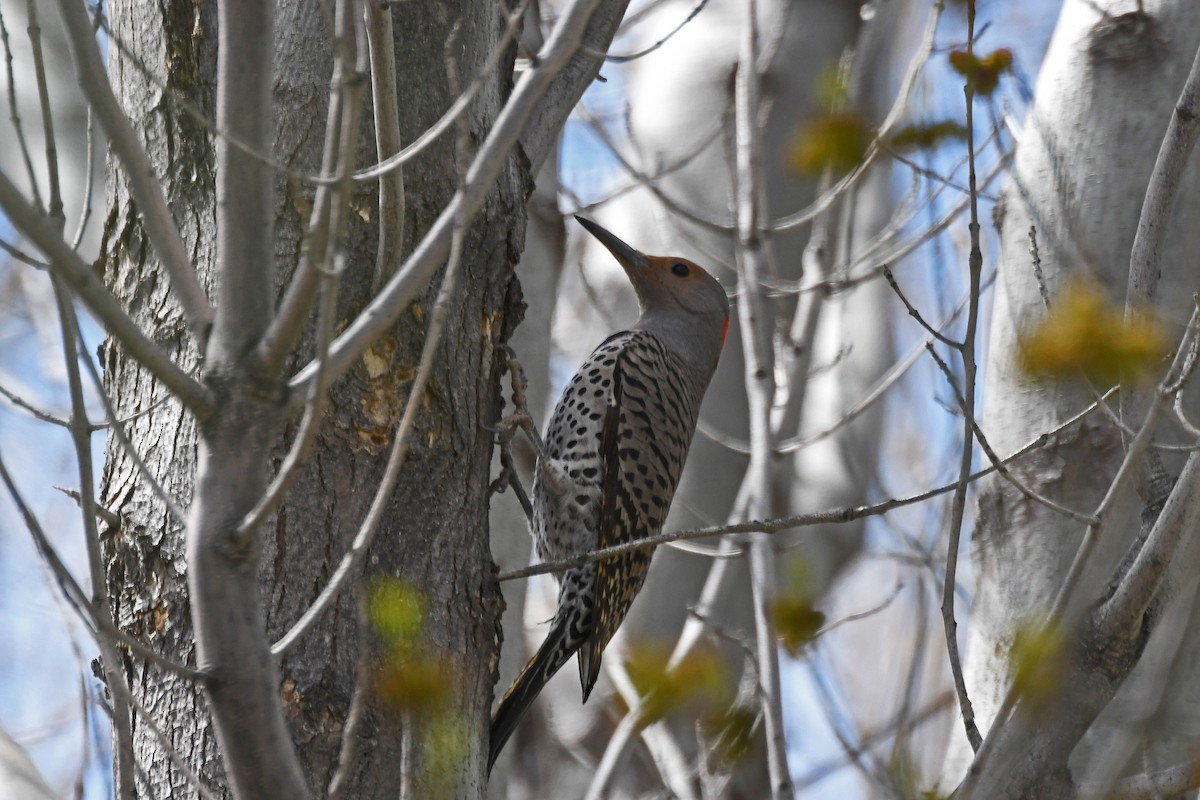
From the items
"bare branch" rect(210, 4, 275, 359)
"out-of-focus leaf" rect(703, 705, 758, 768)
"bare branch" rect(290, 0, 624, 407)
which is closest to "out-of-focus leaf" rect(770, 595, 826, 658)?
"out-of-focus leaf" rect(703, 705, 758, 768)

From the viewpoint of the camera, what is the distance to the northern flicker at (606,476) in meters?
3.90

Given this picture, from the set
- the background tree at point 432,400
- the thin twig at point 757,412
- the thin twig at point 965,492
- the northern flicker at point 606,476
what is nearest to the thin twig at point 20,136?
the background tree at point 432,400

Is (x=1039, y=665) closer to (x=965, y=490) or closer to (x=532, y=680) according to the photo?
(x=965, y=490)

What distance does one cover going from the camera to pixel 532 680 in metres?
3.35

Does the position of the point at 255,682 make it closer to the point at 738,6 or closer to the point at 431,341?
the point at 431,341

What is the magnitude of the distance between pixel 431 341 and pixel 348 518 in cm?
91

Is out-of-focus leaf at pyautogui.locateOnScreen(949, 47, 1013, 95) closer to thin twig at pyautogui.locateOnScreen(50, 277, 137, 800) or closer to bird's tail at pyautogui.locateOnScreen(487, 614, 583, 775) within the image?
thin twig at pyautogui.locateOnScreen(50, 277, 137, 800)

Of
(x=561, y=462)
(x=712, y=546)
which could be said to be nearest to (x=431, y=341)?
(x=561, y=462)

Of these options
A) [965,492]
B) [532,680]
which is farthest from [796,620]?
[532,680]

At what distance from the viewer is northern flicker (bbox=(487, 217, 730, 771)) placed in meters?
3.90

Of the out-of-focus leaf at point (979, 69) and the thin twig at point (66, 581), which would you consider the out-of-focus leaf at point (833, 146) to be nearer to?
the out-of-focus leaf at point (979, 69)

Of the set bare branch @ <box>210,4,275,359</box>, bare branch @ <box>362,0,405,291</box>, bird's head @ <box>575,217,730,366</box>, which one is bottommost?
bare branch @ <box>210,4,275,359</box>

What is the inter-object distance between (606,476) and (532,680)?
0.90m

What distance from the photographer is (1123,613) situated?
A: 2.14 metres
